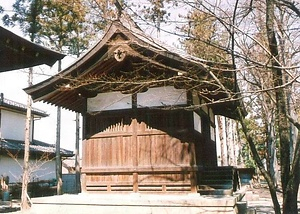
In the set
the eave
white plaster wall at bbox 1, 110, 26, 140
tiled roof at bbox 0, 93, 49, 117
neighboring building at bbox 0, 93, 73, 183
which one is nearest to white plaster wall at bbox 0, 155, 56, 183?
neighboring building at bbox 0, 93, 73, 183

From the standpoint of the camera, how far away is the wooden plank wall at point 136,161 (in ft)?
30.6

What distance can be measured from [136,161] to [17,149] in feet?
53.7

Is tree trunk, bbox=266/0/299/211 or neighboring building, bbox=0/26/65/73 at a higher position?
neighboring building, bbox=0/26/65/73

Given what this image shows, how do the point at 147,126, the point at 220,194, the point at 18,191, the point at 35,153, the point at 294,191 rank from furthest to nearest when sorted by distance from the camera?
the point at 35,153
the point at 18,191
the point at 147,126
the point at 220,194
the point at 294,191

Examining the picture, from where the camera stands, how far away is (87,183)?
1023cm

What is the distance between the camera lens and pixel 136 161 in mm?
9719

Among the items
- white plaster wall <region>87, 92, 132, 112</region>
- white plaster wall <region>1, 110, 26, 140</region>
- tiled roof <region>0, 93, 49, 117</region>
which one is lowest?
white plaster wall <region>87, 92, 132, 112</region>

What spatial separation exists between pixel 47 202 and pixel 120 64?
4.66 meters

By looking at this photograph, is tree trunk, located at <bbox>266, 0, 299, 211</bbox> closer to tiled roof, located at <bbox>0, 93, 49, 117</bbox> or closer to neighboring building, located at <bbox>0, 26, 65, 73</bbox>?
neighboring building, located at <bbox>0, 26, 65, 73</bbox>

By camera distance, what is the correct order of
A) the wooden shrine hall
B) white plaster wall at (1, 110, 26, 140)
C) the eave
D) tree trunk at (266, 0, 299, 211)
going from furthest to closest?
1. white plaster wall at (1, 110, 26, 140)
2. the wooden shrine hall
3. the eave
4. tree trunk at (266, 0, 299, 211)

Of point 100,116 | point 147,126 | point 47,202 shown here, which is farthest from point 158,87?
point 47,202

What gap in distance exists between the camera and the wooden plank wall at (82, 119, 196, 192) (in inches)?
367

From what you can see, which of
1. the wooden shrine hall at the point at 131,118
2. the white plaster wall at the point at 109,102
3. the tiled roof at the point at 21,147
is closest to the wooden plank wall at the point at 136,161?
the wooden shrine hall at the point at 131,118

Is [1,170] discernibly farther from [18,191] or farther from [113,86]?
[113,86]
